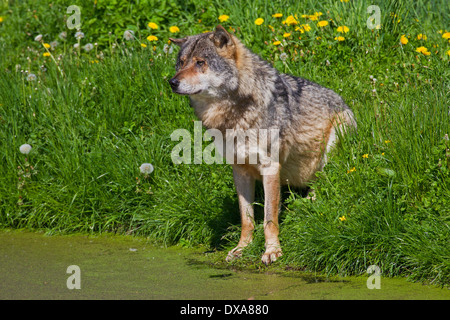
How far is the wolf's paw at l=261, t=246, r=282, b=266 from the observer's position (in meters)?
4.95

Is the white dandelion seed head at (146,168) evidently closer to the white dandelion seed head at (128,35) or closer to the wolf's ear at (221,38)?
the wolf's ear at (221,38)

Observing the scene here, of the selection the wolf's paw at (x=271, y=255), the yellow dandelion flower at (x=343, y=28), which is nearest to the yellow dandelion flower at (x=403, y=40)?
the yellow dandelion flower at (x=343, y=28)

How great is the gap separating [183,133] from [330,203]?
188cm

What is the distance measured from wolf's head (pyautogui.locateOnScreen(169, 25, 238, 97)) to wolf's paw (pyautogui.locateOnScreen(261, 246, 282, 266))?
1308 mm

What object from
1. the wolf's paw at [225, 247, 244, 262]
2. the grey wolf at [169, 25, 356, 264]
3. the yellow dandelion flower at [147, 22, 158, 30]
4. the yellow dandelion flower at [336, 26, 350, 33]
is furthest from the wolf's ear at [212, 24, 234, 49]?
the yellow dandelion flower at [147, 22, 158, 30]

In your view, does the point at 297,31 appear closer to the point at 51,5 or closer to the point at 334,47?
the point at 334,47

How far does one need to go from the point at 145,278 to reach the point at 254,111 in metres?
1.59

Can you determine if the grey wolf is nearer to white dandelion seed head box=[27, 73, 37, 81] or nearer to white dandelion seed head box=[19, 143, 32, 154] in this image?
white dandelion seed head box=[19, 143, 32, 154]

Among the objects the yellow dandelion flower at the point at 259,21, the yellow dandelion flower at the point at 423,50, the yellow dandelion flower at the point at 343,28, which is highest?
the yellow dandelion flower at the point at 259,21

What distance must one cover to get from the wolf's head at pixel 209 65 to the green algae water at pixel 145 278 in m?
1.41

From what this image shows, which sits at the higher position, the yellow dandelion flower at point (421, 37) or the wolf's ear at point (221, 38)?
the yellow dandelion flower at point (421, 37)

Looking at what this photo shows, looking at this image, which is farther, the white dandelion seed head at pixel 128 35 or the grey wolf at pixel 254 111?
the white dandelion seed head at pixel 128 35

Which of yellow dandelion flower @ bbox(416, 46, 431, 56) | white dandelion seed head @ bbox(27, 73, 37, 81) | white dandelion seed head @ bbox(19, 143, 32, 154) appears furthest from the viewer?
white dandelion seed head @ bbox(27, 73, 37, 81)

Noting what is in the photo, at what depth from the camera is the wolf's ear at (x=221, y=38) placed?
199 inches
